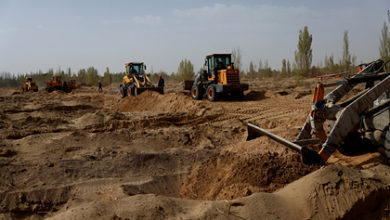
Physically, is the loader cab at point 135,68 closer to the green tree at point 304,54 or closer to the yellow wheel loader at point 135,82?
the yellow wheel loader at point 135,82

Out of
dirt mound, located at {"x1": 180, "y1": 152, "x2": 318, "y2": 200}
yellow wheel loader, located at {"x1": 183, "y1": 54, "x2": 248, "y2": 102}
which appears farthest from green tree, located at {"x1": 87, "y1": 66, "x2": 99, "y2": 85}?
dirt mound, located at {"x1": 180, "y1": 152, "x2": 318, "y2": 200}

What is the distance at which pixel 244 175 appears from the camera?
4.12 m

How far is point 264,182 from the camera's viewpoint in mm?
3926

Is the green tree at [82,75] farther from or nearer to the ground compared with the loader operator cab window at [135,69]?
farther from the ground

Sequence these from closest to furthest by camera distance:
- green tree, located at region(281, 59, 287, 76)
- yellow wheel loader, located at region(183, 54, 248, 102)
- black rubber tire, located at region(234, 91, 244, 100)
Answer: yellow wheel loader, located at region(183, 54, 248, 102), black rubber tire, located at region(234, 91, 244, 100), green tree, located at region(281, 59, 287, 76)

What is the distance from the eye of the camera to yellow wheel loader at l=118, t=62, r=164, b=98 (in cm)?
1752

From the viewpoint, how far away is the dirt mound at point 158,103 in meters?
13.2

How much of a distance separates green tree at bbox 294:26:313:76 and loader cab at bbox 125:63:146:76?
39.7 ft

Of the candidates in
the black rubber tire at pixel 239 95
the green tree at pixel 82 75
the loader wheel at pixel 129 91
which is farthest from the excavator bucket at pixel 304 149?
the green tree at pixel 82 75

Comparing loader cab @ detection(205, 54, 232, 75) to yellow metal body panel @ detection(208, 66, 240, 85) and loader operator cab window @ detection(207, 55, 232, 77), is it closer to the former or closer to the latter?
loader operator cab window @ detection(207, 55, 232, 77)

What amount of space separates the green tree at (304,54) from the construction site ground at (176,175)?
14.0 metres

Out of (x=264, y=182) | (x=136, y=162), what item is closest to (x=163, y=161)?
(x=136, y=162)

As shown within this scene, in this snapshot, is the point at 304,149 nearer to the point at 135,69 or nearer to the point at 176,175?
the point at 176,175

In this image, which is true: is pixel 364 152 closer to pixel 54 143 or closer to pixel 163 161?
pixel 163 161
